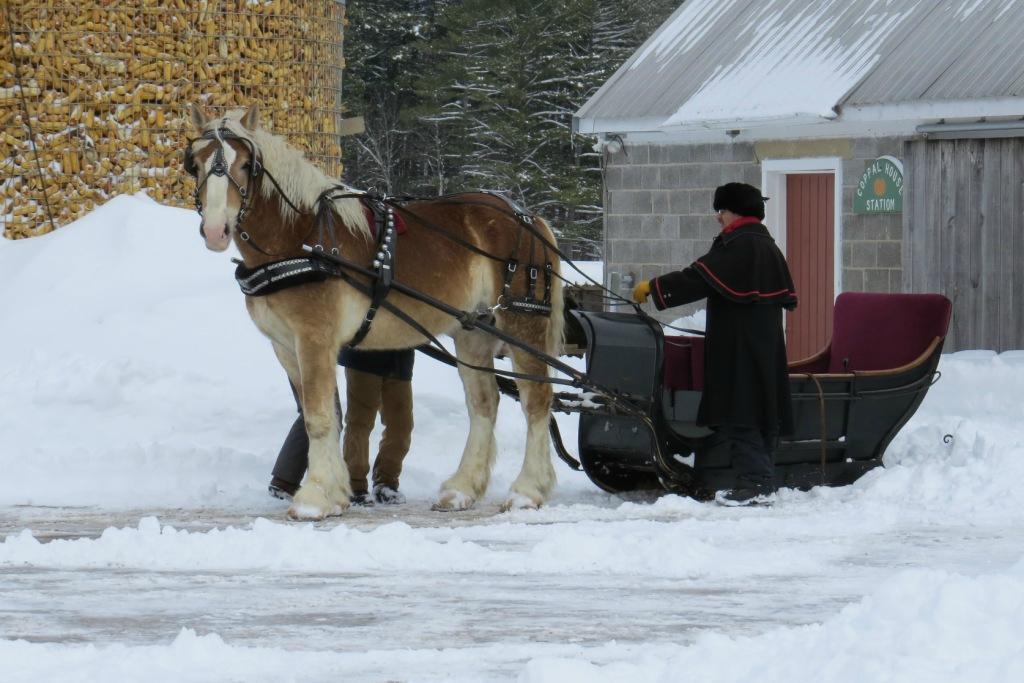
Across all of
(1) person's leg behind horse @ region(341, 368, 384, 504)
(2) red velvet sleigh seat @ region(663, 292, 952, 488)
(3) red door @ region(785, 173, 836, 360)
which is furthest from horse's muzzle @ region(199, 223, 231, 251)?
(3) red door @ region(785, 173, 836, 360)

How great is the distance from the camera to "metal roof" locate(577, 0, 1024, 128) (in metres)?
13.8

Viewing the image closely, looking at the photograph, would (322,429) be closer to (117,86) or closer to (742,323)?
(742,323)

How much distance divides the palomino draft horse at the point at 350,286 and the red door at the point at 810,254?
5.94 meters

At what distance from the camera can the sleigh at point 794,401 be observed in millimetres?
9492

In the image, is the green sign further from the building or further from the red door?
the red door

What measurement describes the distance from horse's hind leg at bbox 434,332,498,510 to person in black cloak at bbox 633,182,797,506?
1.03m

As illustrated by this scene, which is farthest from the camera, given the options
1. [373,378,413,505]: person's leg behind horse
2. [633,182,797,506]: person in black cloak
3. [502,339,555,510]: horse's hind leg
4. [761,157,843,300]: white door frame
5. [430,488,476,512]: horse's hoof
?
Answer: [761,157,843,300]: white door frame

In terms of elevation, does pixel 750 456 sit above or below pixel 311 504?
above

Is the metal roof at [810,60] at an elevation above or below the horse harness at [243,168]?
above

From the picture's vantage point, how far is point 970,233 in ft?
→ 45.0

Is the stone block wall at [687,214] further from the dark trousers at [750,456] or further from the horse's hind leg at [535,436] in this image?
the horse's hind leg at [535,436]

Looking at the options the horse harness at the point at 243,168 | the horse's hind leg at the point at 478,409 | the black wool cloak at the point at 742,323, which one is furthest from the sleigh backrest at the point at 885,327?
the horse harness at the point at 243,168

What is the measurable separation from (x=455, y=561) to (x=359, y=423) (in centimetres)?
233

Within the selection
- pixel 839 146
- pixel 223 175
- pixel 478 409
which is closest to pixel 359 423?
pixel 478 409
